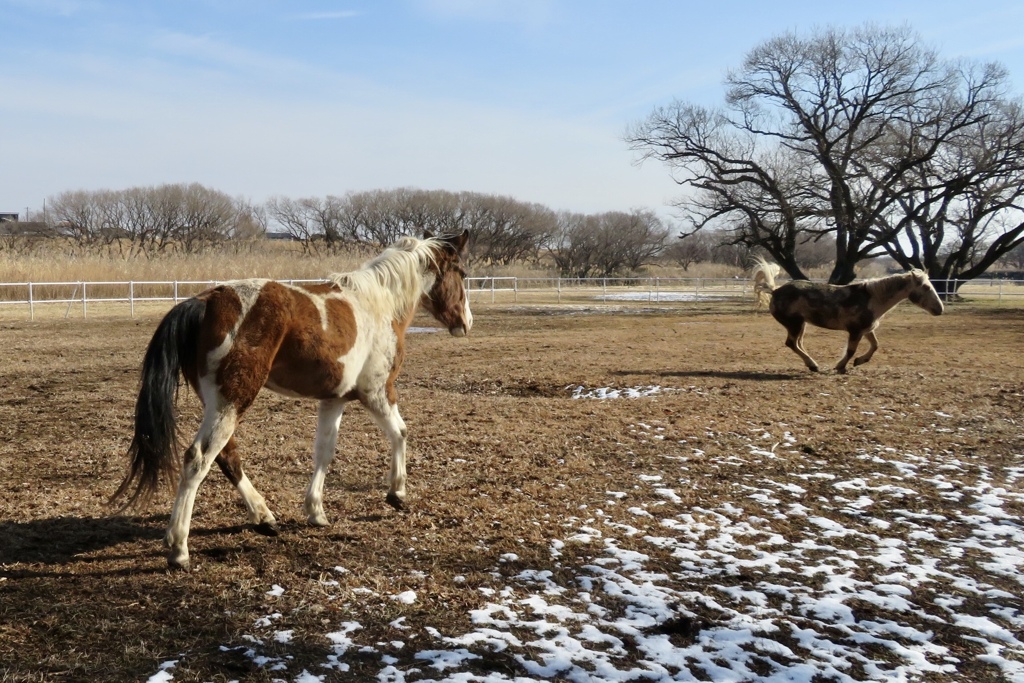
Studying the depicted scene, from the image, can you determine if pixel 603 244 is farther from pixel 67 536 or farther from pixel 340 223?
pixel 67 536

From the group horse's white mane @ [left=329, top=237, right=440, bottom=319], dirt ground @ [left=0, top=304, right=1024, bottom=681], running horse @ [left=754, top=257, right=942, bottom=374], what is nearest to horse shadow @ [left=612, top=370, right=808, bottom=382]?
dirt ground @ [left=0, top=304, right=1024, bottom=681]

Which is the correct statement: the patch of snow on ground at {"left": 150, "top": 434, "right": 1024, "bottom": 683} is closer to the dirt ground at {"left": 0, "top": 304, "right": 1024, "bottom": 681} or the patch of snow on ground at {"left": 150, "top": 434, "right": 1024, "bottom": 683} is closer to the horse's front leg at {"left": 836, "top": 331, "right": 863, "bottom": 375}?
the dirt ground at {"left": 0, "top": 304, "right": 1024, "bottom": 681}

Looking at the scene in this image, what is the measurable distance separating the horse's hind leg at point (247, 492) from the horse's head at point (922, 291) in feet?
35.5

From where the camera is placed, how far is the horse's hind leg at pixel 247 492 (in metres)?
4.16

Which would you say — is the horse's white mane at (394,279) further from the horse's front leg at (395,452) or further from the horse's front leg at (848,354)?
the horse's front leg at (848,354)

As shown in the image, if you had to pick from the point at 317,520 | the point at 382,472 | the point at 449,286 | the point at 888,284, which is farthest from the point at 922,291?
the point at 317,520

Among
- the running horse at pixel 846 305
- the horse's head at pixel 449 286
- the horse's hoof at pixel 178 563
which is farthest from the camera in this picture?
the running horse at pixel 846 305

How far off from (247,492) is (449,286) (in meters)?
2.00

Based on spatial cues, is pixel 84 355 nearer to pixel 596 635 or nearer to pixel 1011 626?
pixel 596 635

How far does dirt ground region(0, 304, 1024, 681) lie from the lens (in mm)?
3180

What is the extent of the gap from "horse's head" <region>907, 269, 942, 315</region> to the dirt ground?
104 cm

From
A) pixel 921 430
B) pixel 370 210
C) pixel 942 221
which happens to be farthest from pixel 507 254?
pixel 921 430

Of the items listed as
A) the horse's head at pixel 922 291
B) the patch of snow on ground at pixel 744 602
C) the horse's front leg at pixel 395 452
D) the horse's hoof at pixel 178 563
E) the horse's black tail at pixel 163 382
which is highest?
the horse's head at pixel 922 291

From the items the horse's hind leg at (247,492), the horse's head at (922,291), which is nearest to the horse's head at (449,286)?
the horse's hind leg at (247,492)
